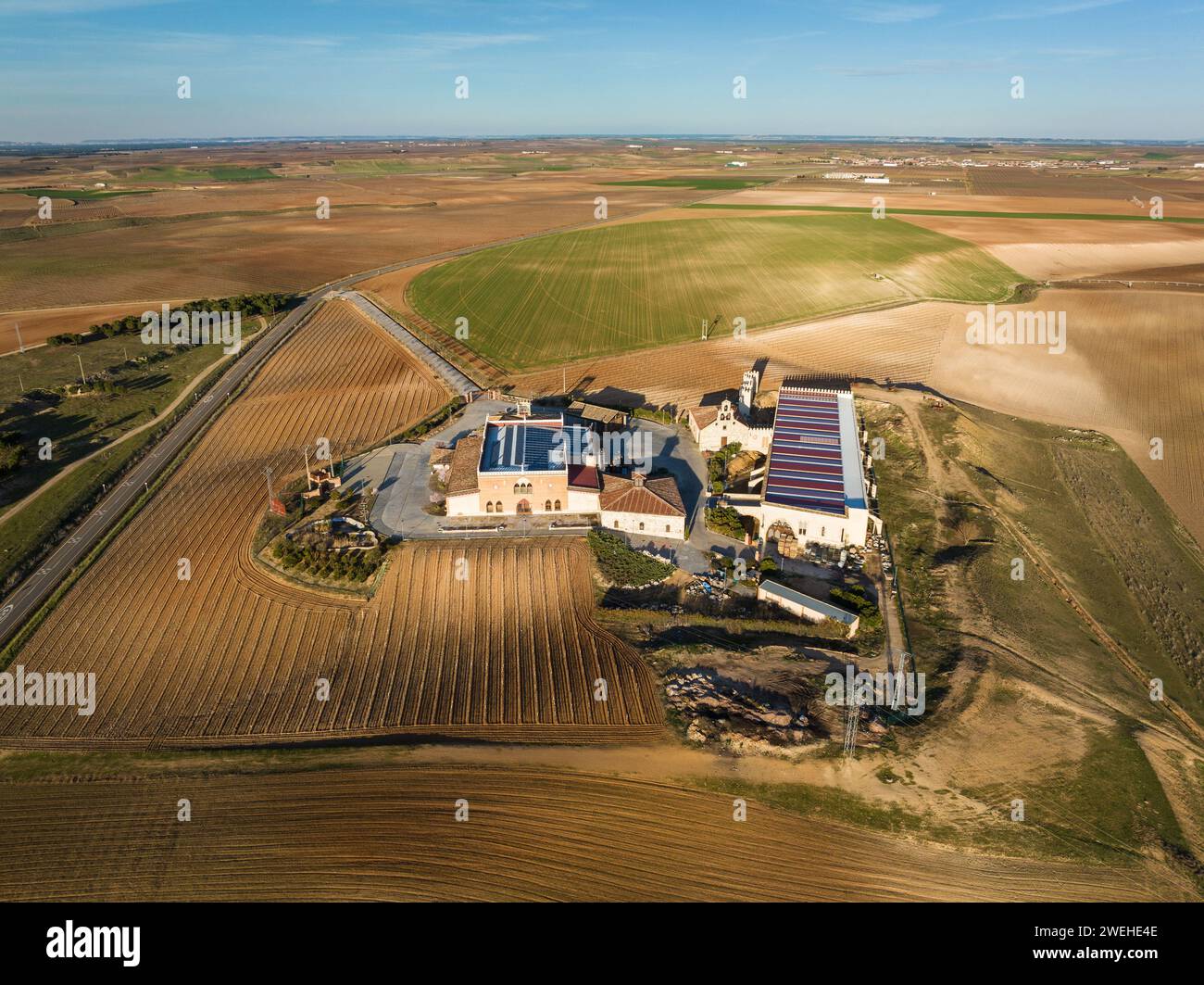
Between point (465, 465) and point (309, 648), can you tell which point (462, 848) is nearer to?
point (309, 648)

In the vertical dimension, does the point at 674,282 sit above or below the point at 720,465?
above

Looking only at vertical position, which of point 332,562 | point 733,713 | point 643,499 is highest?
point 643,499

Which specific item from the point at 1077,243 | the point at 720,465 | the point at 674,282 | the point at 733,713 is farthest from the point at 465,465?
the point at 1077,243

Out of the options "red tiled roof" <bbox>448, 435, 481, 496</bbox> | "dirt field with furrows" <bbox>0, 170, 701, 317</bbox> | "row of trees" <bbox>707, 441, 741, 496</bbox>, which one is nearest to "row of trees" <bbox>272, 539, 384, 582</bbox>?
"red tiled roof" <bbox>448, 435, 481, 496</bbox>

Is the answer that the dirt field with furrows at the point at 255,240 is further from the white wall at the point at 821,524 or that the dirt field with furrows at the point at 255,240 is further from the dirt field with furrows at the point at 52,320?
the white wall at the point at 821,524

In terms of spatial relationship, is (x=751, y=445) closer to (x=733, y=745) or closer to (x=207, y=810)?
(x=733, y=745)

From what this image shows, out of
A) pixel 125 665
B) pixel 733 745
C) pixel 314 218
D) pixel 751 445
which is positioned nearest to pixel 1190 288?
pixel 751 445

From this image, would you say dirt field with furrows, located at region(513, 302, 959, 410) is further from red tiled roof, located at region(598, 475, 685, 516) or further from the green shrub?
the green shrub
